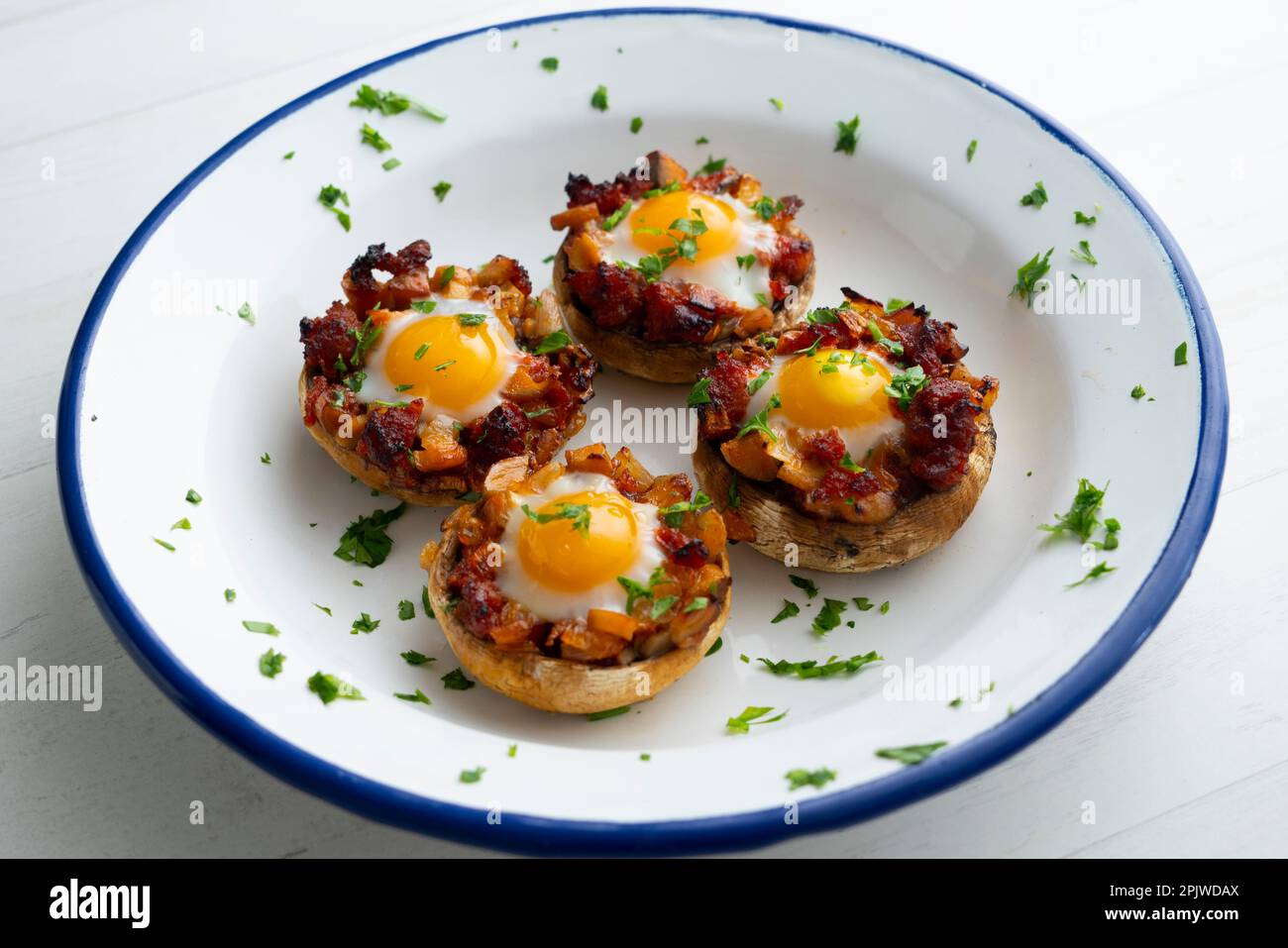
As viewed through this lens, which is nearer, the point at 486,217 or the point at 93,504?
the point at 93,504

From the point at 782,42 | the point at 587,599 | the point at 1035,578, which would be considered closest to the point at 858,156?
the point at 782,42

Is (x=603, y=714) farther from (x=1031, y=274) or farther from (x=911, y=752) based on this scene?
(x=1031, y=274)

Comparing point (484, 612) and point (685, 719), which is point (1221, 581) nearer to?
point (685, 719)

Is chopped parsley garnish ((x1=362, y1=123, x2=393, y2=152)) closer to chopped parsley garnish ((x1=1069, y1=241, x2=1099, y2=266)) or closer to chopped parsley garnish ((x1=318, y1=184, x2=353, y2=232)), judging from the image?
chopped parsley garnish ((x1=318, y1=184, x2=353, y2=232))

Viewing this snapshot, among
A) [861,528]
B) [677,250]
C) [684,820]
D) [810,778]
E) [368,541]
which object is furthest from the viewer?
[677,250]

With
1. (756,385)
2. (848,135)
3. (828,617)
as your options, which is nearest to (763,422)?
(756,385)

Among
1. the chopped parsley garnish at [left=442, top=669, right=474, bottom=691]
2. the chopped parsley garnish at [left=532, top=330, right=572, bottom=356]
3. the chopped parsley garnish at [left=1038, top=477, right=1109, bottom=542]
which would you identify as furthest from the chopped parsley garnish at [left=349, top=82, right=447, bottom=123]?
the chopped parsley garnish at [left=1038, top=477, right=1109, bottom=542]
